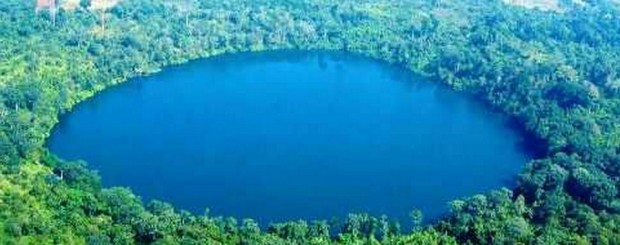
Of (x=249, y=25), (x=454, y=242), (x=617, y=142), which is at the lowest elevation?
(x=454, y=242)

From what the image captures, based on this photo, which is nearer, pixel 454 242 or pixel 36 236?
pixel 36 236

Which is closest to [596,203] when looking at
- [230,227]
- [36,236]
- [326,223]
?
[326,223]

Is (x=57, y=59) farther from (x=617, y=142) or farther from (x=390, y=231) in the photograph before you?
(x=617, y=142)

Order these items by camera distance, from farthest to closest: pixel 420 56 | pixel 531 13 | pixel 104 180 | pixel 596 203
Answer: pixel 531 13
pixel 420 56
pixel 104 180
pixel 596 203

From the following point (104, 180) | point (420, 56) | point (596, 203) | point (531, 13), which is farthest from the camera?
point (531, 13)

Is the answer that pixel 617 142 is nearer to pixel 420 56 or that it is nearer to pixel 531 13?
pixel 420 56

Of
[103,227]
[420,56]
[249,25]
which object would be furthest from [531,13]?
[103,227]

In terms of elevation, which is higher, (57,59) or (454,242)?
(57,59)
